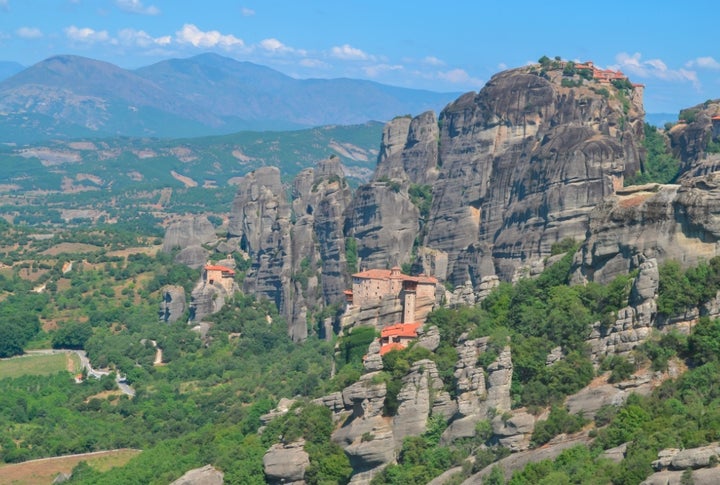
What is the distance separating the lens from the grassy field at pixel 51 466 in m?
68.8

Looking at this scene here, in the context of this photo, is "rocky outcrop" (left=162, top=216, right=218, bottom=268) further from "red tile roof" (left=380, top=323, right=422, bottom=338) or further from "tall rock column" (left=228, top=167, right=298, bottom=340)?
"red tile roof" (left=380, top=323, right=422, bottom=338)

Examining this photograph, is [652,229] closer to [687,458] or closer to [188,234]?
[687,458]

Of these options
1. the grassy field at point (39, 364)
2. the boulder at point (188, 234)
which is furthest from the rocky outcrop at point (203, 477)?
the boulder at point (188, 234)

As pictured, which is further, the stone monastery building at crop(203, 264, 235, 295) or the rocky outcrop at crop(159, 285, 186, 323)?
the stone monastery building at crop(203, 264, 235, 295)

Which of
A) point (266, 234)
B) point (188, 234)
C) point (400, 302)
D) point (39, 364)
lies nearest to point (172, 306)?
point (266, 234)

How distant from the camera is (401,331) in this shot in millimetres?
63219

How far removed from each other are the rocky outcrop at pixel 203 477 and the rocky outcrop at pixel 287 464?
2368 mm

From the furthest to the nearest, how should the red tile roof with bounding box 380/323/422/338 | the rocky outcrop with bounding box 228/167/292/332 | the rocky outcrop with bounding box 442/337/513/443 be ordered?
the rocky outcrop with bounding box 228/167/292/332 → the red tile roof with bounding box 380/323/422/338 → the rocky outcrop with bounding box 442/337/513/443

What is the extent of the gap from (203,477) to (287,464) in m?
4.25

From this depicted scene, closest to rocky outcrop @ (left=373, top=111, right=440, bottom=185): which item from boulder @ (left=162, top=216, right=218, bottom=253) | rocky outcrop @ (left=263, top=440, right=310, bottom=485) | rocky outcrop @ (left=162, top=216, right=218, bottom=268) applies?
rocky outcrop @ (left=162, top=216, right=218, bottom=268)

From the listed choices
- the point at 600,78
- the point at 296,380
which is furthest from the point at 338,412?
the point at 600,78

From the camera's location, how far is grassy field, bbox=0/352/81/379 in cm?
9462

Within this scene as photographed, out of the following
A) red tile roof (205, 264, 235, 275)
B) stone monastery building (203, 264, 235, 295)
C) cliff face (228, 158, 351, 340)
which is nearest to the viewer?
cliff face (228, 158, 351, 340)

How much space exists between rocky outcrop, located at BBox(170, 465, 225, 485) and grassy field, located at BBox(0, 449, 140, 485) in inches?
546
